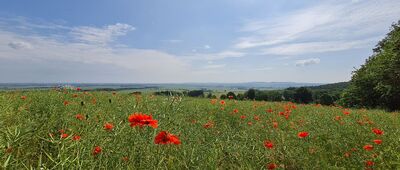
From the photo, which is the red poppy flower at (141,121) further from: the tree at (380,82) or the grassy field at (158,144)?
the tree at (380,82)

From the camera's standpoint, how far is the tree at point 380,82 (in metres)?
25.1

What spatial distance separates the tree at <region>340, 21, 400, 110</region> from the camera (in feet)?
82.4

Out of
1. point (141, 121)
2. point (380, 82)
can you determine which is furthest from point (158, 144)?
point (380, 82)

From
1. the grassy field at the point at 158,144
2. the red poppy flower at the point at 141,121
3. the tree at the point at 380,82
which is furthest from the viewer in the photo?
the tree at the point at 380,82

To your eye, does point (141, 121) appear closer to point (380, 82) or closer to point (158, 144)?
point (158, 144)

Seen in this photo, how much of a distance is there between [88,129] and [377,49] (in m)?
A: 37.7

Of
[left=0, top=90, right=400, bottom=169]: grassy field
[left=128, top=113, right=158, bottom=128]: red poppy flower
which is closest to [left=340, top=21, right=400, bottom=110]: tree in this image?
[left=0, top=90, right=400, bottom=169]: grassy field

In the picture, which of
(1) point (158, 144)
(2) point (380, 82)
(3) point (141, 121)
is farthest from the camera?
(2) point (380, 82)

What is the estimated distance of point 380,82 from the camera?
26.0 metres

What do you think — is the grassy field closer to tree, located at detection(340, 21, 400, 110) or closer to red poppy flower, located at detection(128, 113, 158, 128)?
red poppy flower, located at detection(128, 113, 158, 128)

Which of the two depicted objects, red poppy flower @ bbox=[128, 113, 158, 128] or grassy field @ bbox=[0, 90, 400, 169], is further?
red poppy flower @ bbox=[128, 113, 158, 128]

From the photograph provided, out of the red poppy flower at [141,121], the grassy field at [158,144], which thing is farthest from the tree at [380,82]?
the red poppy flower at [141,121]

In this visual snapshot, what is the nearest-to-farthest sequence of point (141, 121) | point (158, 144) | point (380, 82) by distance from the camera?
point (141, 121) < point (158, 144) < point (380, 82)

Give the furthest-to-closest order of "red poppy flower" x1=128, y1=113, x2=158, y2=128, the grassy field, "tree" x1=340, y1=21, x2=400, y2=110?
"tree" x1=340, y1=21, x2=400, y2=110 < "red poppy flower" x1=128, y1=113, x2=158, y2=128 < the grassy field
